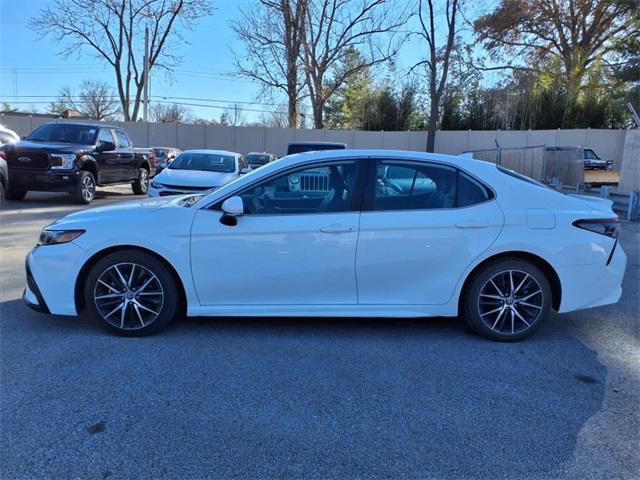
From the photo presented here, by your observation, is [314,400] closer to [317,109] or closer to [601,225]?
[601,225]

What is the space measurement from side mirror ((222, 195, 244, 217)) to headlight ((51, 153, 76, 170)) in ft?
31.6

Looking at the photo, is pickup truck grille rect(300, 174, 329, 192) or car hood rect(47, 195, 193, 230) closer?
car hood rect(47, 195, 193, 230)

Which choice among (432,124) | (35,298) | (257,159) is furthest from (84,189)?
(432,124)

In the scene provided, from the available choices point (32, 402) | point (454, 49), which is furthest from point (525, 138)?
point (32, 402)

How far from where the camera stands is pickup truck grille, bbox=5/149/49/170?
11898 millimetres

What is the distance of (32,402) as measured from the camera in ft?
10.5

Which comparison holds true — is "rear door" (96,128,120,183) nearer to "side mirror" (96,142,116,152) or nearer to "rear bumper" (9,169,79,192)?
"side mirror" (96,142,116,152)

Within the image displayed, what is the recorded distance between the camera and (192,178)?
34.3ft

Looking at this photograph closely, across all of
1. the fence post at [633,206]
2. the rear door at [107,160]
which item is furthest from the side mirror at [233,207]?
the fence post at [633,206]

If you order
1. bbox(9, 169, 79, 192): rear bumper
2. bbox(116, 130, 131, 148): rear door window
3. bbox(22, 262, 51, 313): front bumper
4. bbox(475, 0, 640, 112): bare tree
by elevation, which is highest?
bbox(475, 0, 640, 112): bare tree

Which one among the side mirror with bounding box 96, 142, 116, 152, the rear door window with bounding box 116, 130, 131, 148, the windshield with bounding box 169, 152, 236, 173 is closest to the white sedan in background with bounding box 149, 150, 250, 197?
the windshield with bounding box 169, 152, 236, 173

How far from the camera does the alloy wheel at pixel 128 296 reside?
4211mm

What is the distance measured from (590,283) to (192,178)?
798cm

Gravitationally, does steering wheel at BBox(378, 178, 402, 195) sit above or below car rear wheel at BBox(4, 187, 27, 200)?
above
